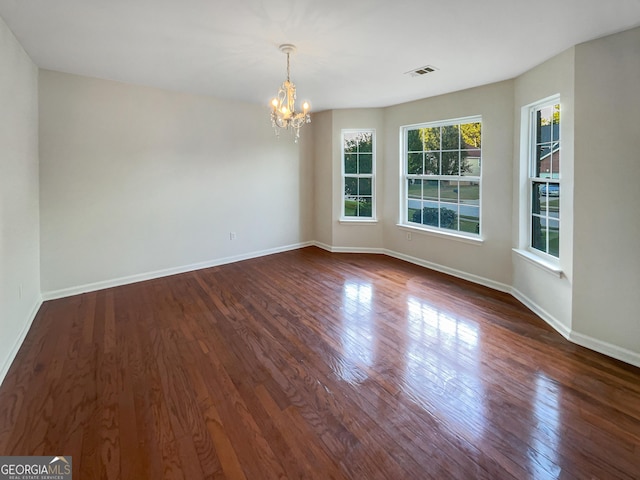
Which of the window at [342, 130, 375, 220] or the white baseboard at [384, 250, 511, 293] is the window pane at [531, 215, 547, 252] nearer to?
the white baseboard at [384, 250, 511, 293]

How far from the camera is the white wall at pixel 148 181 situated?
12.7ft

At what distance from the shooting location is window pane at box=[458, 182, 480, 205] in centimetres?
454

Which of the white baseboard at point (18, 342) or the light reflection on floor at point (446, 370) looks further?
the white baseboard at point (18, 342)

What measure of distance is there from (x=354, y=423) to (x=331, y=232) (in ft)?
14.5

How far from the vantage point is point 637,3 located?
7.16 ft

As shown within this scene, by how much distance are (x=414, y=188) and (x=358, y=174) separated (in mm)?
1085

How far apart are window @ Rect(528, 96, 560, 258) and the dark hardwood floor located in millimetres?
816

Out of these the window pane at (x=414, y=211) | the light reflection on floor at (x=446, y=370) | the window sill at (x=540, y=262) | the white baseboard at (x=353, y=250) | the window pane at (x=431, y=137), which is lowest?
the light reflection on floor at (x=446, y=370)

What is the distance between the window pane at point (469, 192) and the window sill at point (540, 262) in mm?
938

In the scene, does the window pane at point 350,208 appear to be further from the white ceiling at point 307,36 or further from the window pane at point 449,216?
the white ceiling at point 307,36

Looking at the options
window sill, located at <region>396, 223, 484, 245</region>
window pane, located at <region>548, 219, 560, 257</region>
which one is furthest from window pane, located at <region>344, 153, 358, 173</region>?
window pane, located at <region>548, 219, 560, 257</region>

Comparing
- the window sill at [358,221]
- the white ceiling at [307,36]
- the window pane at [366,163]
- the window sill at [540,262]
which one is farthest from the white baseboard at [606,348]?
the window pane at [366,163]

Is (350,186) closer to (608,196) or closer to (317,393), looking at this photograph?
(608,196)

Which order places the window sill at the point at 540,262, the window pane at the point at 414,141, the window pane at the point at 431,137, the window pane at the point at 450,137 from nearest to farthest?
the window sill at the point at 540,262, the window pane at the point at 450,137, the window pane at the point at 431,137, the window pane at the point at 414,141
